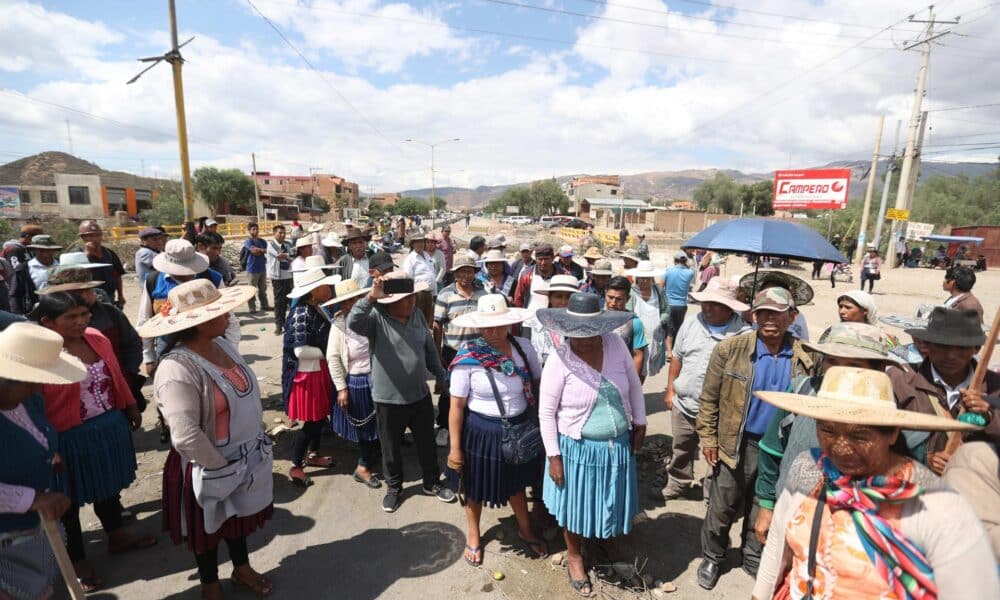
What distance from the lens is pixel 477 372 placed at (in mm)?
2889

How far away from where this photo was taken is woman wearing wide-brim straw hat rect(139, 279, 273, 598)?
225cm

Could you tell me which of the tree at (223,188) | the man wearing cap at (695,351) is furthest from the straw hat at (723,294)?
the tree at (223,188)

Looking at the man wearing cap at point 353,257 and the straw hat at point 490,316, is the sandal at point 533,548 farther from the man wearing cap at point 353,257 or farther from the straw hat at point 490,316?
the man wearing cap at point 353,257

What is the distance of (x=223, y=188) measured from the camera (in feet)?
169

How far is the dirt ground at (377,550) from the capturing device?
2914 millimetres

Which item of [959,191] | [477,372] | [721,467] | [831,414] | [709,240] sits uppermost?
[959,191]

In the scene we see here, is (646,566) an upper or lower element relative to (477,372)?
lower

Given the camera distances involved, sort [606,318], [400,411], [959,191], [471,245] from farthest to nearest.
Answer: [959,191], [471,245], [400,411], [606,318]

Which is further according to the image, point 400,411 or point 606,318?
point 400,411

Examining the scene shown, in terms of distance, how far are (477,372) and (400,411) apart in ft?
3.39

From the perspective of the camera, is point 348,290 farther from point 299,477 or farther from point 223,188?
point 223,188

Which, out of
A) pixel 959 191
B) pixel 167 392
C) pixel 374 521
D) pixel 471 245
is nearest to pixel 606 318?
pixel 167 392

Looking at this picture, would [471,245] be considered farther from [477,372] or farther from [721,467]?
[721,467]

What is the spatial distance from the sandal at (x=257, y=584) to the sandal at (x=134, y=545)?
83 cm
